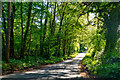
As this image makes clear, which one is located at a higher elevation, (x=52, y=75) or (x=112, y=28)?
(x=112, y=28)

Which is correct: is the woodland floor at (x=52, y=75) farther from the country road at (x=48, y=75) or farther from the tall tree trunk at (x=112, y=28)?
the tall tree trunk at (x=112, y=28)

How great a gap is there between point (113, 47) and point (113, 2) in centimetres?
440

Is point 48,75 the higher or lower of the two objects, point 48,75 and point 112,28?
the lower

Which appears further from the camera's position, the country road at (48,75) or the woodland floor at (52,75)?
the country road at (48,75)

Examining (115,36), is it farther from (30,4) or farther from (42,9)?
(30,4)

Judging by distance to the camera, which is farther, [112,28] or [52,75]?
[112,28]


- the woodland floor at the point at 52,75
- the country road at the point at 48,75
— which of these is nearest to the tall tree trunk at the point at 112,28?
the woodland floor at the point at 52,75

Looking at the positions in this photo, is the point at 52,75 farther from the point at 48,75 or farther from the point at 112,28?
the point at 112,28

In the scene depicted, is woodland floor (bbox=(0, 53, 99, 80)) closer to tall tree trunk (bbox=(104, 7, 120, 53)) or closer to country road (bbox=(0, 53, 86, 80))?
country road (bbox=(0, 53, 86, 80))

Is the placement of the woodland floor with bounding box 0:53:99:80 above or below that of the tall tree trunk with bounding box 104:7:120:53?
below

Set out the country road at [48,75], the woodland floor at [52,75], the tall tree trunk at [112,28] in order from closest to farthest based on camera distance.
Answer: the woodland floor at [52,75] → the country road at [48,75] → the tall tree trunk at [112,28]

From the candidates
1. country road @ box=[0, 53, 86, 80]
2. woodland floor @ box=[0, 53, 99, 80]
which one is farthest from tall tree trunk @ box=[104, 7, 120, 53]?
country road @ box=[0, 53, 86, 80]

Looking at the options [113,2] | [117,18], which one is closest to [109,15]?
[117,18]

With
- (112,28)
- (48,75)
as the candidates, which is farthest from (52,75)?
(112,28)
